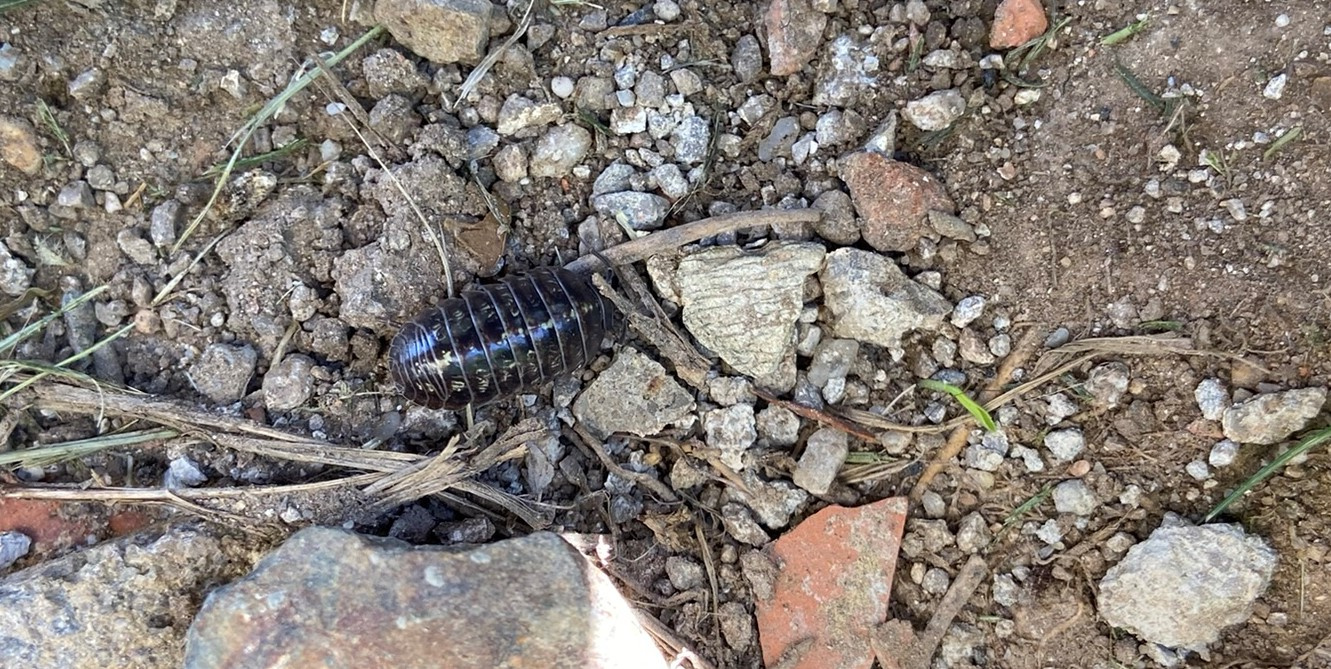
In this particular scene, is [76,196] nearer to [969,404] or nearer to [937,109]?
[937,109]

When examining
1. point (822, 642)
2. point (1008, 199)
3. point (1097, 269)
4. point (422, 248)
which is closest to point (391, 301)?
point (422, 248)

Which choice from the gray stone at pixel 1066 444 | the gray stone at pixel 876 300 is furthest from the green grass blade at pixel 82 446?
the gray stone at pixel 1066 444

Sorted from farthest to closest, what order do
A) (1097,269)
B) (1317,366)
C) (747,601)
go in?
(747,601)
(1097,269)
(1317,366)

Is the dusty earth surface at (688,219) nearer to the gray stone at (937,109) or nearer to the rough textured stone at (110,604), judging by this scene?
the gray stone at (937,109)

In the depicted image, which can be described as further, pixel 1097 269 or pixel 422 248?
pixel 422 248

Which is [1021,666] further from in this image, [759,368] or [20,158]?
[20,158]

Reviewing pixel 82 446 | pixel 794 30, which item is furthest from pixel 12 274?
pixel 794 30
